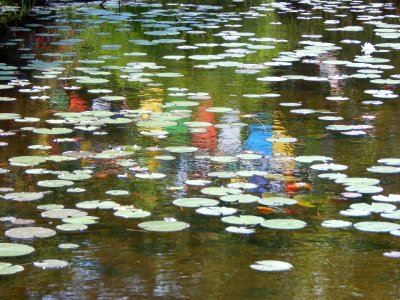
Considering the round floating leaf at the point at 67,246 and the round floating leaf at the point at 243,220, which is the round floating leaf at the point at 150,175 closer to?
the round floating leaf at the point at 243,220

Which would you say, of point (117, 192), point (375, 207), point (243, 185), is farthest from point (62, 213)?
point (375, 207)

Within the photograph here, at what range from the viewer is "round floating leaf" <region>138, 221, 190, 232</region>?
12.8ft

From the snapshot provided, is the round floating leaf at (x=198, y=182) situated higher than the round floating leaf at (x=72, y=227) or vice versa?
the round floating leaf at (x=198, y=182)

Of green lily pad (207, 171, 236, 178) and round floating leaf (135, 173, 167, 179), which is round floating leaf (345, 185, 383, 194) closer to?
green lily pad (207, 171, 236, 178)

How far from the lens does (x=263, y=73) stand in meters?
7.86

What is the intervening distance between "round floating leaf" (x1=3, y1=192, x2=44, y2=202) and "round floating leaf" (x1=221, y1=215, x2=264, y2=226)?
2.84 feet

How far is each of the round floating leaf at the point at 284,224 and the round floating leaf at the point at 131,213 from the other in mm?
498

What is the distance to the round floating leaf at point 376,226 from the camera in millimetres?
3871

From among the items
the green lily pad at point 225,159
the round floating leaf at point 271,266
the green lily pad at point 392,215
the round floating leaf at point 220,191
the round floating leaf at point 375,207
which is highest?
the green lily pad at point 225,159

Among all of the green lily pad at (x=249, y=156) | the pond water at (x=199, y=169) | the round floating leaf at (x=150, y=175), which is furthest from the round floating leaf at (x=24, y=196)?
the green lily pad at (x=249, y=156)

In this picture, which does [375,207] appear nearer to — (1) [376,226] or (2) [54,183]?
(1) [376,226]

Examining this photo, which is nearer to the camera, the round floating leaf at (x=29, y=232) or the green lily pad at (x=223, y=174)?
the round floating leaf at (x=29, y=232)

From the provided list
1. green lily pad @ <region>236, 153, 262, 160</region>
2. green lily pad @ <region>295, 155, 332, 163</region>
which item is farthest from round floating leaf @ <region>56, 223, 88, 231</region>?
green lily pad @ <region>295, 155, 332, 163</region>

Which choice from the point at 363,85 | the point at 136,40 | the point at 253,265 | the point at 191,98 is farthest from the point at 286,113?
the point at 136,40
